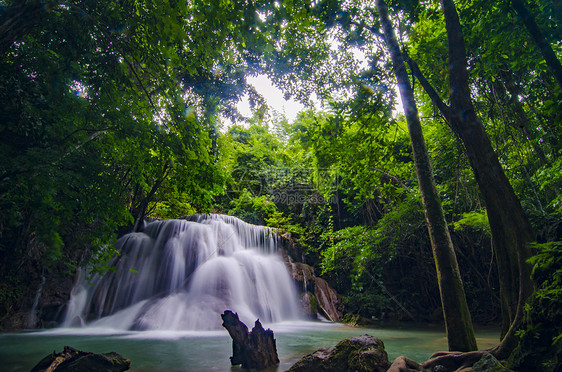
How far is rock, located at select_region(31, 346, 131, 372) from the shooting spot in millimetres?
3497

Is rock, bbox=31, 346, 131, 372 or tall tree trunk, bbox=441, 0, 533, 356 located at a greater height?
tall tree trunk, bbox=441, 0, 533, 356

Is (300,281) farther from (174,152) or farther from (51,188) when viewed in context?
(51,188)

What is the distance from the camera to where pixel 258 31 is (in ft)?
13.1

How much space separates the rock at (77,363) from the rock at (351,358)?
243 cm

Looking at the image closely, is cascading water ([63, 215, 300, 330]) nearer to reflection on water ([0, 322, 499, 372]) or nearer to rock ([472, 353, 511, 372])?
reflection on water ([0, 322, 499, 372])

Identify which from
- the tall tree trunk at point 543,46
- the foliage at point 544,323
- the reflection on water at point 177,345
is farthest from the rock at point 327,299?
the tall tree trunk at point 543,46

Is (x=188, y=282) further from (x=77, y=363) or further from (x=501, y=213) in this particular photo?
(x=501, y=213)

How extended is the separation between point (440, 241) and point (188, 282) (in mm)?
9704

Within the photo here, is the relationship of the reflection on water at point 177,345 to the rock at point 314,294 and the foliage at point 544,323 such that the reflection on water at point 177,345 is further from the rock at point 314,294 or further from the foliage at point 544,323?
the rock at point 314,294

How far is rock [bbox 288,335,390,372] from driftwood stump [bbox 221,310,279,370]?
0.83 m

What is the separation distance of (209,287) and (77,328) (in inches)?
169

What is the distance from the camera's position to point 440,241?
14.5 ft

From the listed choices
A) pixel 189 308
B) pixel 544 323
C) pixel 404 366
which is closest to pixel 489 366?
pixel 544 323

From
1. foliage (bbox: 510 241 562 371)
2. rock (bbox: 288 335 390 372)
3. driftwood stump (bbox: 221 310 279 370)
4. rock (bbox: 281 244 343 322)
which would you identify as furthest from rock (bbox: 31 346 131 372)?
rock (bbox: 281 244 343 322)
